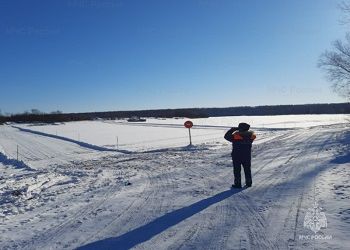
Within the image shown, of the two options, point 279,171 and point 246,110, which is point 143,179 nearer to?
point 279,171

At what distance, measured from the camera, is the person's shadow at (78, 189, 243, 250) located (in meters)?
6.18

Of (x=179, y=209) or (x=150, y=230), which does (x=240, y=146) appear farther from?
(x=150, y=230)

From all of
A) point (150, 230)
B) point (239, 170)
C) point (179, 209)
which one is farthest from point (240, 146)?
point (150, 230)

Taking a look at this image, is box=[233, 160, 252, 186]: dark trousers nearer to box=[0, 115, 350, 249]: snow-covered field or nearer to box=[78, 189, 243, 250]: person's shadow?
box=[0, 115, 350, 249]: snow-covered field

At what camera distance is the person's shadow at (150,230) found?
6176 millimetres

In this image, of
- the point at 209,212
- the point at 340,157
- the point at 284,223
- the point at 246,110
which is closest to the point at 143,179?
the point at 209,212

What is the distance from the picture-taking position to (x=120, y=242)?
628 centimetres

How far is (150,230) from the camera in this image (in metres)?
6.84

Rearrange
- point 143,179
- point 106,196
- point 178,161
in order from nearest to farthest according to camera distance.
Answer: point 106,196 < point 143,179 < point 178,161

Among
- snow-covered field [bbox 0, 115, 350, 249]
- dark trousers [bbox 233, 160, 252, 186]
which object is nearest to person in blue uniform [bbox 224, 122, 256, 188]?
dark trousers [bbox 233, 160, 252, 186]

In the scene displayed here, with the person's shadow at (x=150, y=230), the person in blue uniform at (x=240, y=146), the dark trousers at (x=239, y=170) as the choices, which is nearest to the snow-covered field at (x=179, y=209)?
the person's shadow at (x=150, y=230)

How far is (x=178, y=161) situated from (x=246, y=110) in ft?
471

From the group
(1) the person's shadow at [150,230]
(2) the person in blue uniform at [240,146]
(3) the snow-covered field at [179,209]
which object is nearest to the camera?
(1) the person's shadow at [150,230]

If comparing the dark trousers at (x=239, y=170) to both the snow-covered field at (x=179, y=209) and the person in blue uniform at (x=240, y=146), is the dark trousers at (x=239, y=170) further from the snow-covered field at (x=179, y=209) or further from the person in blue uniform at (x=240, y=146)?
the snow-covered field at (x=179, y=209)
